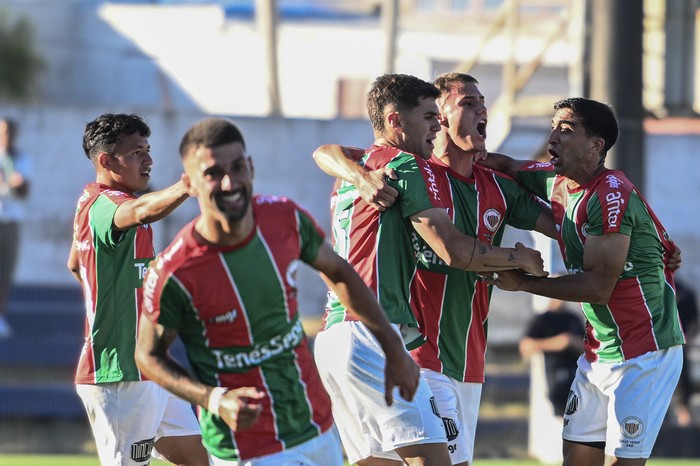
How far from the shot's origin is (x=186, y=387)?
4.82m

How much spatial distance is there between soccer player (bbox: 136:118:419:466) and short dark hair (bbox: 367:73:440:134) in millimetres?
1437

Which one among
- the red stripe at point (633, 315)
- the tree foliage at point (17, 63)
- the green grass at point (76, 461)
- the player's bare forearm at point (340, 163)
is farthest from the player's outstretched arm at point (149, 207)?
the tree foliage at point (17, 63)

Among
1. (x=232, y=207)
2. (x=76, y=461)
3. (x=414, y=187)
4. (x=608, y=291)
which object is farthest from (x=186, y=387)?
(x=76, y=461)

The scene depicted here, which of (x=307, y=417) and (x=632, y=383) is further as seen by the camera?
(x=632, y=383)

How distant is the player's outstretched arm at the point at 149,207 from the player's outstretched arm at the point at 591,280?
1.63 meters

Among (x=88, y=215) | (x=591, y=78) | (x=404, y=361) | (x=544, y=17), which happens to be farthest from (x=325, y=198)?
(x=404, y=361)

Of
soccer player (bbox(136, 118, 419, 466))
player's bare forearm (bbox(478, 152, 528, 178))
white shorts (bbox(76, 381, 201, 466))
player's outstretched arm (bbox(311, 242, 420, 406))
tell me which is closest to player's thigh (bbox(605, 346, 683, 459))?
player's bare forearm (bbox(478, 152, 528, 178))

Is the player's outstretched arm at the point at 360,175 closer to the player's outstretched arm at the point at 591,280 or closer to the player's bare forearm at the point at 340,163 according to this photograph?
the player's bare forearm at the point at 340,163

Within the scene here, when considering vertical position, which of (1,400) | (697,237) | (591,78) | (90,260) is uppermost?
(591,78)

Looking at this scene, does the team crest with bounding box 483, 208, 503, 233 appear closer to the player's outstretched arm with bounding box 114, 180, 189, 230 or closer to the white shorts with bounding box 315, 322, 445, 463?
the white shorts with bounding box 315, 322, 445, 463

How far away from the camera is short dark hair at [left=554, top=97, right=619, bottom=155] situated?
6.54 meters

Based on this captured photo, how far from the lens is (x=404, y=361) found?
5.24 metres

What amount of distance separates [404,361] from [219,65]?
52.3 feet

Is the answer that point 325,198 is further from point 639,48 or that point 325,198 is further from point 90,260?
point 90,260
